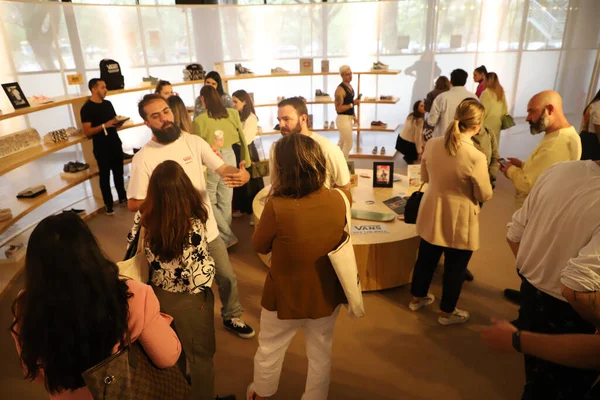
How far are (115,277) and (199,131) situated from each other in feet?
9.05

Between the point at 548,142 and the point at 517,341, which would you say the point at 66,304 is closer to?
the point at 517,341

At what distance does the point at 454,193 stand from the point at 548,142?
63cm

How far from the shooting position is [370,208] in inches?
143

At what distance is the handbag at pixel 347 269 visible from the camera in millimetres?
1771

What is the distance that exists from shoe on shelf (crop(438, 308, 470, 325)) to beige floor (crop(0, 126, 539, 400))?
4 centimetres

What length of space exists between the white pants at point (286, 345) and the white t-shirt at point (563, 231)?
2.98 ft

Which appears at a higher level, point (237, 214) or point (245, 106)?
point (245, 106)

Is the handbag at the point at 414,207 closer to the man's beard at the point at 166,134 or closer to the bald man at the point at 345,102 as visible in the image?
the man's beard at the point at 166,134

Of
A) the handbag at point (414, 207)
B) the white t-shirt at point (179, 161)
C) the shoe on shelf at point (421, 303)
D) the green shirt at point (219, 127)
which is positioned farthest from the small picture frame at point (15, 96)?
the shoe on shelf at point (421, 303)

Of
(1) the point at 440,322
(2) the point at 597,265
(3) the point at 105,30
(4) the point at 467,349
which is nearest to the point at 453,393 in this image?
(4) the point at 467,349

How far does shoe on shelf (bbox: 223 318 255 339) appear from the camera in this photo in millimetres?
2848

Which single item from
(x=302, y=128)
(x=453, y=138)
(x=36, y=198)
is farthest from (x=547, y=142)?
(x=36, y=198)

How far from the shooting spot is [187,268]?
1804 millimetres

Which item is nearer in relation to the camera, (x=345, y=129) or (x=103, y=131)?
(x=103, y=131)
